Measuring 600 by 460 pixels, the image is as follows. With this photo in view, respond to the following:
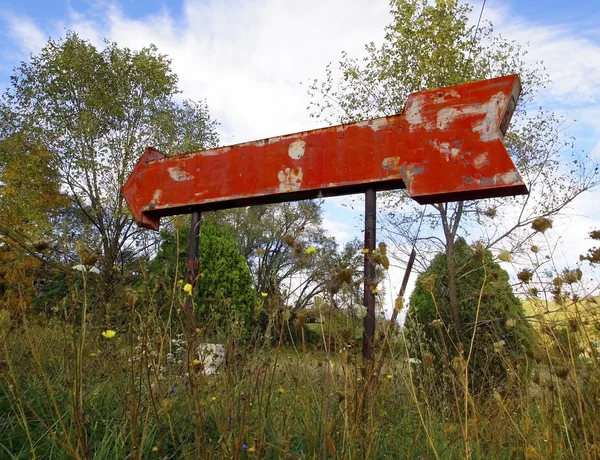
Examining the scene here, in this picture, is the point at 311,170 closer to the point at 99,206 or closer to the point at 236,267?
the point at 236,267

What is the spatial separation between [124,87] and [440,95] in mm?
15277

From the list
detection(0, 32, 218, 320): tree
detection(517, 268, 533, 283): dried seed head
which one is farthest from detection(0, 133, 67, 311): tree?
detection(517, 268, 533, 283): dried seed head

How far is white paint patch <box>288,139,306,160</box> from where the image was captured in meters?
4.30

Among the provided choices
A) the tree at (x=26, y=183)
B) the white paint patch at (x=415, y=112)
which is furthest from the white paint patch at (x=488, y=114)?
the tree at (x=26, y=183)

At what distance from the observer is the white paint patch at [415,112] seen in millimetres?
3879

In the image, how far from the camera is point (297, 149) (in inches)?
170

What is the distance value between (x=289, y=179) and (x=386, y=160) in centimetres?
84

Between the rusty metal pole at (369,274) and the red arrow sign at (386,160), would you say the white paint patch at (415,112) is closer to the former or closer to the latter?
the red arrow sign at (386,160)

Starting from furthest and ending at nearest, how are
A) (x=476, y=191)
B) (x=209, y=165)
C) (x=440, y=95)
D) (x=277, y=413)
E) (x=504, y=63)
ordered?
(x=504, y=63)
(x=209, y=165)
(x=440, y=95)
(x=476, y=191)
(x=277, y=413)

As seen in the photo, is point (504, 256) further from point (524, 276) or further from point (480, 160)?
point (480, 160)

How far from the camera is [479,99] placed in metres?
3.72

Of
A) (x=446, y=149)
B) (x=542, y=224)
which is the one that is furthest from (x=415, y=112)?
(x=542, y=224)

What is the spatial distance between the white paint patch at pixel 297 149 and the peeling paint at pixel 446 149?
3.59ft

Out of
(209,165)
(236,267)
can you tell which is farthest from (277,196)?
(236,267)
